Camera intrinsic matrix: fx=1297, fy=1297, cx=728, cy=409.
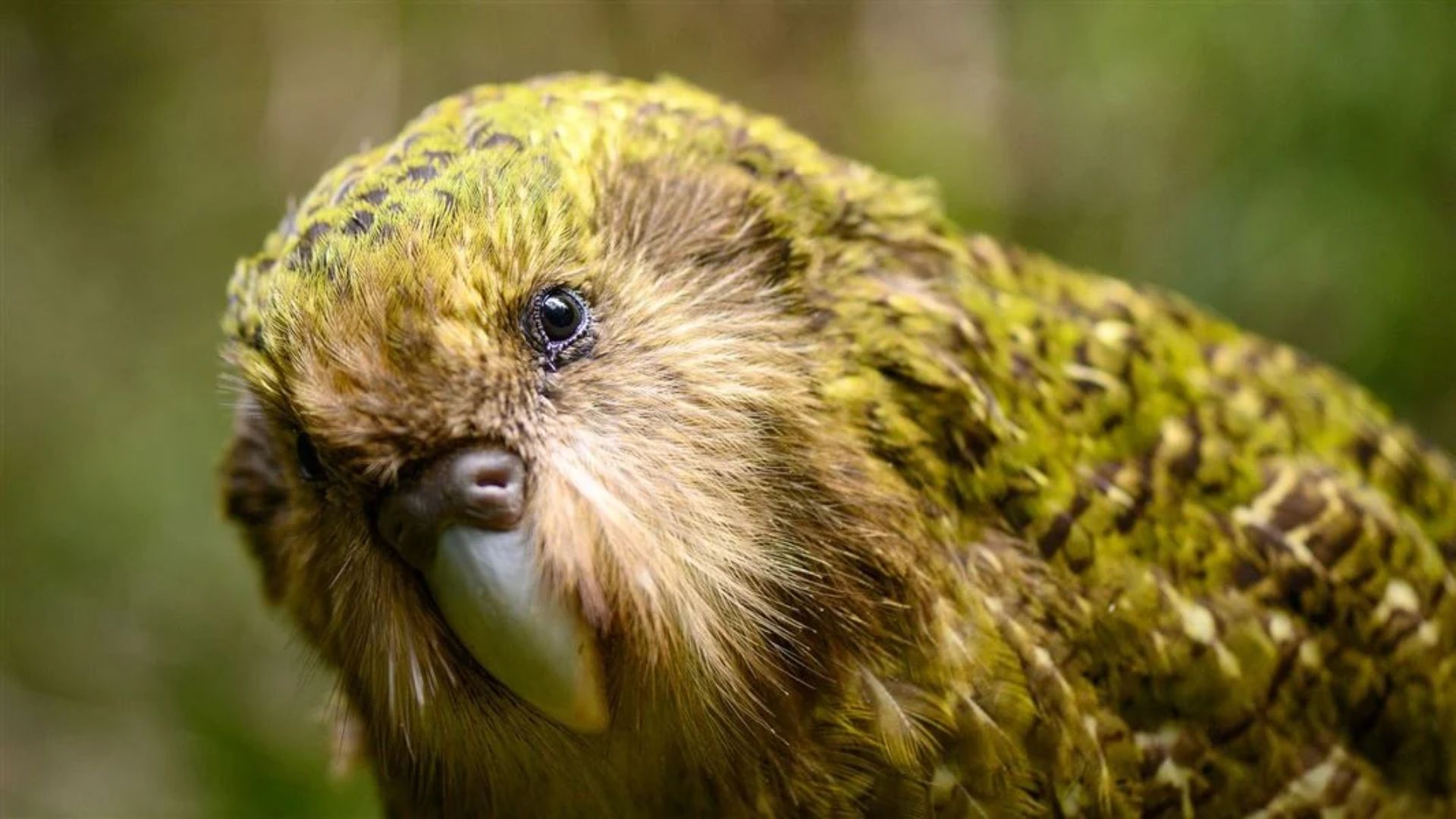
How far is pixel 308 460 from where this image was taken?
1115mm

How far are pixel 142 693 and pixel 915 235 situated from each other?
227 cm

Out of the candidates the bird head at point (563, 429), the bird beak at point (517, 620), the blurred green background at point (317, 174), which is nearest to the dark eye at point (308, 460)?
the bird head at point (563, 429)

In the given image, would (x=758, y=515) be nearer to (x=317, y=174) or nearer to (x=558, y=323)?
(x=558, y=323)

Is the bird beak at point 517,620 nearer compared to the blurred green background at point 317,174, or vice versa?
the bird beak at point 517,620

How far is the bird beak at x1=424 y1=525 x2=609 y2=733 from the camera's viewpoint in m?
1.00

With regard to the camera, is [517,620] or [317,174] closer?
[517,620]

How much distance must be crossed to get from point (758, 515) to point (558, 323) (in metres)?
0.23

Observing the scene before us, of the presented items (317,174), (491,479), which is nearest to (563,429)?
(491,479)

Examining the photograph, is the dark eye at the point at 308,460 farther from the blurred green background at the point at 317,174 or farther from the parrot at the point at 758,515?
the blurred green background at the point at 317,174

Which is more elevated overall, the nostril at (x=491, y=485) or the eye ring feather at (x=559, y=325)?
the eye ring feather at (x=559, y=325)

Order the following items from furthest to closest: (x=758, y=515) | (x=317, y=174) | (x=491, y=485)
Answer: (x=317, y=174) < (x=758, y=515) < (x=491, y=485)

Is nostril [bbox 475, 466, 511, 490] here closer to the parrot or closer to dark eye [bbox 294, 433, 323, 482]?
the parrot

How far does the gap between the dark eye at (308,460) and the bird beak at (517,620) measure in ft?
0.48

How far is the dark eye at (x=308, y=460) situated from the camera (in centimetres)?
110
